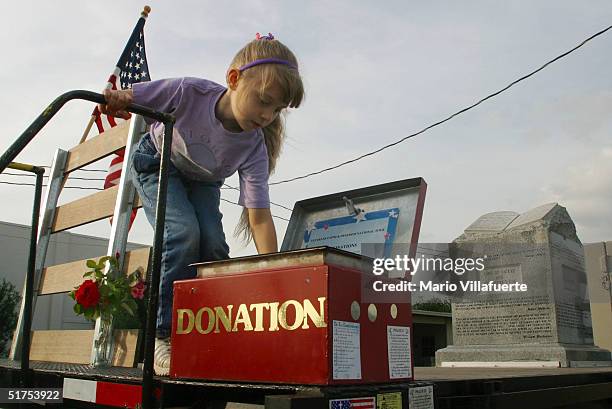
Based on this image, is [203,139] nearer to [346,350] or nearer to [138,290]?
[138,290]

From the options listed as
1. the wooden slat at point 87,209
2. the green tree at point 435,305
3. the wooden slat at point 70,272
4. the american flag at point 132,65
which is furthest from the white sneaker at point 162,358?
the green tree at point 435,305

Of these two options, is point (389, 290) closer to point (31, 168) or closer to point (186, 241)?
point (186, 241)

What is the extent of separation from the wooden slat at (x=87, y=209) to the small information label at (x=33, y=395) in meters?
1.49

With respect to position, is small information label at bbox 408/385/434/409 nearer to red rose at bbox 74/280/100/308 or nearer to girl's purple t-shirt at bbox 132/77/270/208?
girl's purple t-shirt at bbox 132/77/270/208

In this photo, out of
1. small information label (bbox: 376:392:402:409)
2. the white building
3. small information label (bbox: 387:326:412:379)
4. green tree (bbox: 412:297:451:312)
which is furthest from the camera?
green tree (bbox: 412:297:451:312)

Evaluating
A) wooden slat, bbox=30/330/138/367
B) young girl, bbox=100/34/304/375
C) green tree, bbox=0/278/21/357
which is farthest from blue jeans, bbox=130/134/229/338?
green tree, bbox=0/278/21/357

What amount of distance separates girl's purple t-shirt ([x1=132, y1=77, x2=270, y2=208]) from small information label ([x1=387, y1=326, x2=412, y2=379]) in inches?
43.2

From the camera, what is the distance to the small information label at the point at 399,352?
159 centimetres

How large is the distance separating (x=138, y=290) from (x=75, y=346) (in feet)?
1.87

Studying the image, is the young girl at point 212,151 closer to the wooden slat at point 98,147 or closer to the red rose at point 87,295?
the red rose at point 87,295

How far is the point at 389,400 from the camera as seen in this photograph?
4.49 feet

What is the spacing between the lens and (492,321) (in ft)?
24.3

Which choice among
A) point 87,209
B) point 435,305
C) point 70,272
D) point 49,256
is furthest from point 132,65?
point 435,305

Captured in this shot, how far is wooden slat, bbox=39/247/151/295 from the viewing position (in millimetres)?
3021
